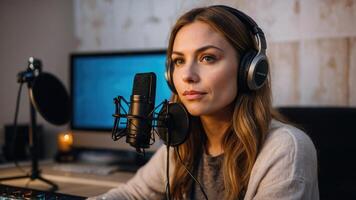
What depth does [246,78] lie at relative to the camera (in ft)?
3.14

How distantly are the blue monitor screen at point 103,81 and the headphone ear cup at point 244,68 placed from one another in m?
0.76

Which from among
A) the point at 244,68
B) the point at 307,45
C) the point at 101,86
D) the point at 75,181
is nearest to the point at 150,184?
the point at 244,68

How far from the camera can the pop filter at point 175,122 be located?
2.95ft

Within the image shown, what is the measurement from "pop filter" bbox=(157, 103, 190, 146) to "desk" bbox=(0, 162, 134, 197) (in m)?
0.55

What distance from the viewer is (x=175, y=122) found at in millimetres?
917

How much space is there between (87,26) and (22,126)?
0.60 m

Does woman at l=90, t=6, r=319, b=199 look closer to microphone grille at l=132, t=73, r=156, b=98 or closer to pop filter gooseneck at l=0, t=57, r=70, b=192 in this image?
microphone grille at l=132, t=73, r=156, b=98

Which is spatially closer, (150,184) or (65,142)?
(150,184)

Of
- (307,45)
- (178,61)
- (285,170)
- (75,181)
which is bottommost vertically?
(75,181)

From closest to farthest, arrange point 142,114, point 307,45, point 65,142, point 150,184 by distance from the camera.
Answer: point 142,114, point 150,184, point 307,45, point 65,142

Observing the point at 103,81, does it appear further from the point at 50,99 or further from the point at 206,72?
the point at 206,72

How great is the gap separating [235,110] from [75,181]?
0.82m

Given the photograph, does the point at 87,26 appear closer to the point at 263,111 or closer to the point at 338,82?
the point at 338,82

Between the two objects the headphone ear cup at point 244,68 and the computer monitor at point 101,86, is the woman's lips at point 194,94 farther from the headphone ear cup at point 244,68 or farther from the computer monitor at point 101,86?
the computer monitor at point 101,86
